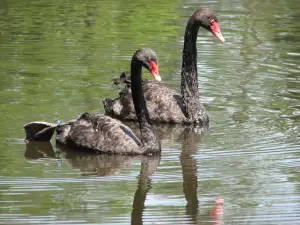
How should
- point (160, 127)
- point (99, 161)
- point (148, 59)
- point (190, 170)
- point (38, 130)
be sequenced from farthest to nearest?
point (160, 127), point (38, 130), point (99, 161), point (148, 59), point (190, 170)

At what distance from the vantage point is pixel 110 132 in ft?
32.8

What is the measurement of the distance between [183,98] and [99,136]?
2173mm

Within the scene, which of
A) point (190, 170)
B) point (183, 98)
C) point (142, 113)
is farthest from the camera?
point (183, 98)

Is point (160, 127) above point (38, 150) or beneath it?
beneath

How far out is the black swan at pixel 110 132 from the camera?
32.4 ft

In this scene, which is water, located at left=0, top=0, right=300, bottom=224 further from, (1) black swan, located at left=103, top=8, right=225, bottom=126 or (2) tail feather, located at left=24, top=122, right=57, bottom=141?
(1) black swan, located at left=103, top=8, right=225, bottom=126

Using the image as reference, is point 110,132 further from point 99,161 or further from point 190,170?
point 190,170

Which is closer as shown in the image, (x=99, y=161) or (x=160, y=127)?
(x=99, y=161)

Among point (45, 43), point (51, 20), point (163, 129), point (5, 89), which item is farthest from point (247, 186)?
point (51, 20)

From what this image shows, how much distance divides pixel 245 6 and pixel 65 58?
6.91 metres

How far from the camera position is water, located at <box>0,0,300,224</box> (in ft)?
26.4

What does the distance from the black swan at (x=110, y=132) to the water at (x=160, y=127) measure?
13 centimetres

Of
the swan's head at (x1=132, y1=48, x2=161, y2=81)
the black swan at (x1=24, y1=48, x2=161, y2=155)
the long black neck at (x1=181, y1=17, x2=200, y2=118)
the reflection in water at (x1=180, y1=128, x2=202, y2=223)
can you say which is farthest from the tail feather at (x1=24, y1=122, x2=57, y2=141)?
the long black neck at (x1=181, y1=17, x2=200, y2=118)

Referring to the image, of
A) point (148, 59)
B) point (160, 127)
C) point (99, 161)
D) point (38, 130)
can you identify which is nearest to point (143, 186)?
point (99, 161)
